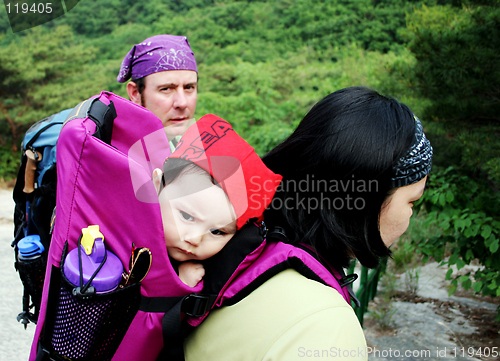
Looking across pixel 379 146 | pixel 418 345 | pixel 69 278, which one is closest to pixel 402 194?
pixel 379 146

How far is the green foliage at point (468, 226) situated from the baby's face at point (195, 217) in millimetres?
2017

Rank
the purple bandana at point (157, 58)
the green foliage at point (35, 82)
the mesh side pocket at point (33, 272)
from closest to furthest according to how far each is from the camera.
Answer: the mesh side pocket at point (33, 272)
the purple bandana at point (157, 58)
the green foliage at point (35, 82)

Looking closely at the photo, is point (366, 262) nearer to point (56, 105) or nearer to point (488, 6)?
point (488, 6)

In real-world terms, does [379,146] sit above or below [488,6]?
below

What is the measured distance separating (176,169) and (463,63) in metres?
Result: 2.52

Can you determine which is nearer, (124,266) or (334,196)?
(124,266)

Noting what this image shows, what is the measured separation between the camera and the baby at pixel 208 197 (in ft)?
3.17

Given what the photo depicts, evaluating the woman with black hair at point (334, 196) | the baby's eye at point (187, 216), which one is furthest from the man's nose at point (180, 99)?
the baby's eye at point (187, 216)

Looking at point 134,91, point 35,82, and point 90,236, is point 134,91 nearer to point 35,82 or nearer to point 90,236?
point 90,236

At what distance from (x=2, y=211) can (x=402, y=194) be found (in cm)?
760

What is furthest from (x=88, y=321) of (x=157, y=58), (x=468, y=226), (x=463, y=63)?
(x=463, y=63)

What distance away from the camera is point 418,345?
3.20 meters

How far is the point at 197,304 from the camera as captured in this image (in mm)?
886

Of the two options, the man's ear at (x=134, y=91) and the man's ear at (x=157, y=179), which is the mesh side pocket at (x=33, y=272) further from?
the man's ear at (x=134, y=91)
